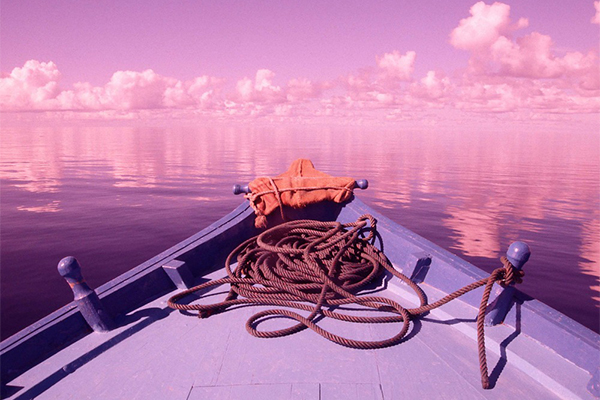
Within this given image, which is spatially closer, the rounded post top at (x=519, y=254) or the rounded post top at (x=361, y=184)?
the rounded post top at (x=519, y=254)

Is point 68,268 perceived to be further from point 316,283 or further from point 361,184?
point 361,184

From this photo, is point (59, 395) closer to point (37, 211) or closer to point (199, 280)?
point (199, 280)

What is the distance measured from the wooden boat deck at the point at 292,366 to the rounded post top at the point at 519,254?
505 millimetres

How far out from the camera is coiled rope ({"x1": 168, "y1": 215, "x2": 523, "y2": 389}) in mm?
2076

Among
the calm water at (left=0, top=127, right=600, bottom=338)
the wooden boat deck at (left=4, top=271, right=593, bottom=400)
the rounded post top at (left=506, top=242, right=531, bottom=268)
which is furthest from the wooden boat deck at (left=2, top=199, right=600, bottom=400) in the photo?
the calm water at (left=0, top=127, right=600, bottom=338)

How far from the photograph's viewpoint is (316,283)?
2.57 m

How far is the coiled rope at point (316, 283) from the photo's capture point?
2076 millimetres

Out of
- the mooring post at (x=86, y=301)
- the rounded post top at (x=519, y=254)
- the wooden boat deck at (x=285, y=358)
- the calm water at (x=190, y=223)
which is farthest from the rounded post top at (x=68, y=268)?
the calm water at (x=190, y=223)

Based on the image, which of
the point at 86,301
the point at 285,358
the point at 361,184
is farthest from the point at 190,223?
the point at 285,358

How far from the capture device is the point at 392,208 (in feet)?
47.5

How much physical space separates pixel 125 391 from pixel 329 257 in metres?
1.77

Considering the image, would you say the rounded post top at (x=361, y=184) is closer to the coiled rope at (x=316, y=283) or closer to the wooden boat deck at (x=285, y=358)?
the coiled rope at (x=316, y=283)

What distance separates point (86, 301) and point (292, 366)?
1385 millimetres

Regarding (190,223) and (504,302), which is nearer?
(504,302)
